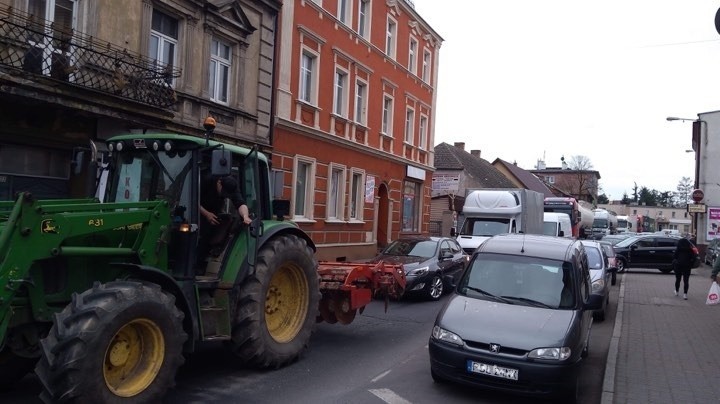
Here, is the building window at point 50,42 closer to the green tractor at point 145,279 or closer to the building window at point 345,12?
the green tractor at point 145,279

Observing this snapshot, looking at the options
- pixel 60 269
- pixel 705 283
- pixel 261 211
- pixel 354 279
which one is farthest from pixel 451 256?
pixel 705 283

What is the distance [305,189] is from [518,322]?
1462cm

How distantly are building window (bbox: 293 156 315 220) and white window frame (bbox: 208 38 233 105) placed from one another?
13.7 feet

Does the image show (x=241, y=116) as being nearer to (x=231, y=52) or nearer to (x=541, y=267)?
(x=231, y=52)

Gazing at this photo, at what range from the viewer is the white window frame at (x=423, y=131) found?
3057 cm

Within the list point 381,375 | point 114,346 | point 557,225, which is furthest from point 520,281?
point 557,225

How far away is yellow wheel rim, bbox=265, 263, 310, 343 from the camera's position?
722cm

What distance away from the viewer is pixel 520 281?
287 inches

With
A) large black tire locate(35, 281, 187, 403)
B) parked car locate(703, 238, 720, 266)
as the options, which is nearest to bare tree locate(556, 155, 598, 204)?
parked car locate(703, 238, 720, 266)

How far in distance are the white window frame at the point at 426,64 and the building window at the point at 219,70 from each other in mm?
15465

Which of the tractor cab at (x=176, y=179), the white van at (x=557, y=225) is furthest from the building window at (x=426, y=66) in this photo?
the tractor cab at (x=176, y=179)

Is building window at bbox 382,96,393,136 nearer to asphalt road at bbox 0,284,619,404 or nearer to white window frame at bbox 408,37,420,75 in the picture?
white window frame at bbox 408,37,420,75

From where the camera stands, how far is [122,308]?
473cm

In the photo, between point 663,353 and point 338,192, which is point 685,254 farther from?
point 338,192
